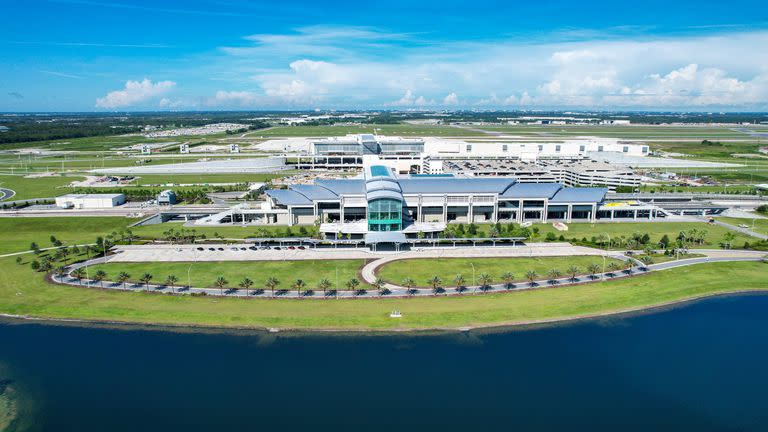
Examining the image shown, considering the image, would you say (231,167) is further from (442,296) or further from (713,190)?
(713,190)

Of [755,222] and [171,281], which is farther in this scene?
[755,222]

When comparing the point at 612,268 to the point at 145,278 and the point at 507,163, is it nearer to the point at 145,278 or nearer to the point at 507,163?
the point at 145,278

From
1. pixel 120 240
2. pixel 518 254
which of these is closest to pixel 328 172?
pixel 120 240

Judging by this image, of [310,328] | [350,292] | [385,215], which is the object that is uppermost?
[385,215]

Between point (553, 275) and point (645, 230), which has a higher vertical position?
point (645, 230)

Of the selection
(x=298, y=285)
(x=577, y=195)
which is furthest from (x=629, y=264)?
(x=298, y=285)

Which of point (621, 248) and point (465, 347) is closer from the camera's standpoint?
point (465, 347)
